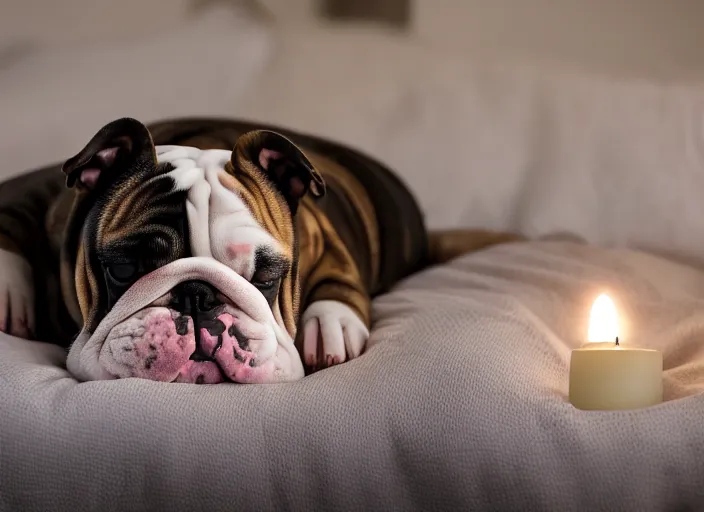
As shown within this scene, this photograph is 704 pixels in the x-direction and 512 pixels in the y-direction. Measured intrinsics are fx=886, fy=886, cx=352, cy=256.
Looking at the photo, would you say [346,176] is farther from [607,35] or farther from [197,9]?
[607,35]

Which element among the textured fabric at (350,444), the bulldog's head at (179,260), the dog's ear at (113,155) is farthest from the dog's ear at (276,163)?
the textured fabric at (350,444)

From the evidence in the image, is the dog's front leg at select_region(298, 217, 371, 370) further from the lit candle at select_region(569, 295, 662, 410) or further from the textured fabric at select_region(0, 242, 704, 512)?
the lit candle at select_region(569, 295, 662, 410)

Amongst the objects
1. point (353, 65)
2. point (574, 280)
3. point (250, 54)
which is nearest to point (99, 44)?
point (250, 54)

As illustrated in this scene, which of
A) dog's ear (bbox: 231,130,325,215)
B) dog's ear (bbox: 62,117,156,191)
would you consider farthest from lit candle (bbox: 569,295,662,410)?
dog's ear (bbox: 62,117,156,191)

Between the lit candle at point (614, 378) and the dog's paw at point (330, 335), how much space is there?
10.9 inches

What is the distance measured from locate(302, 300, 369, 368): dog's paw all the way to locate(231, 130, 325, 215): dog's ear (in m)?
0.13

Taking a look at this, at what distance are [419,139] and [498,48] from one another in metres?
0.63

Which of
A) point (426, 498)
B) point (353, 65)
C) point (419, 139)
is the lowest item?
point (426, 498)

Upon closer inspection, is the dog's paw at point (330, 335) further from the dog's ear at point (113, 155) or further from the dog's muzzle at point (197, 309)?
the dog's ear at point (113, 155)

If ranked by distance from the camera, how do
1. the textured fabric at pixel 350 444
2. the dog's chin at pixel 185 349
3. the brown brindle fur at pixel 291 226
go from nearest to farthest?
the textured fabric at pixel 350 444, the dog's chin at pixel 185 349, the brown brindle fur at pixel 291 226

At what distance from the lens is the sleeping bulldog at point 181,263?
3.11 feet

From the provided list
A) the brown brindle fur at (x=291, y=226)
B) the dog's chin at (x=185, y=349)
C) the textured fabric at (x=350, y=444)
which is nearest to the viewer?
the textured fabric at (x=350, y=444)

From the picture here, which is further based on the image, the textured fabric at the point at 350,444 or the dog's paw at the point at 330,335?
the dog's paw at the point at 330,335

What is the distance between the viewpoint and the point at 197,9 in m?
2.20
